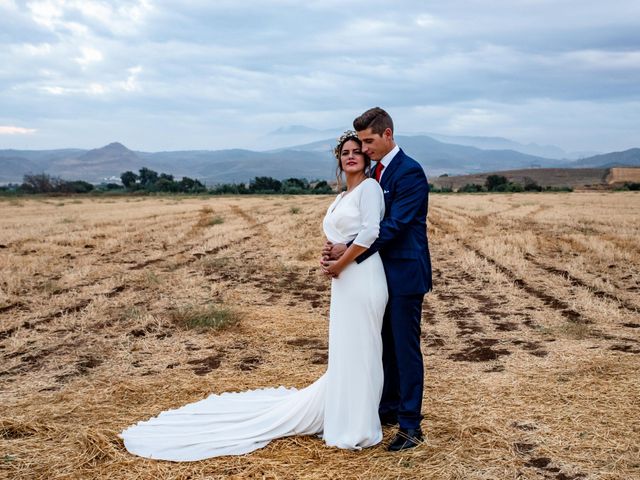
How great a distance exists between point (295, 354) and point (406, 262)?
3.12 meters

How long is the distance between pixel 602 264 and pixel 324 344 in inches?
333

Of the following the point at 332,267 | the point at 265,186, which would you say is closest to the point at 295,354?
the point at 332,267

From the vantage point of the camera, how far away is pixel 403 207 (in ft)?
15.4

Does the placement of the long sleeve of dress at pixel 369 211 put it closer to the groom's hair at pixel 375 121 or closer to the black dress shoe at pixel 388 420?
the groom's hair at pixel 375 121

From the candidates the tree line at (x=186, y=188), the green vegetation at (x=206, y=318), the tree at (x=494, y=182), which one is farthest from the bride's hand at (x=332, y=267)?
the tree at (x=494, y=182)

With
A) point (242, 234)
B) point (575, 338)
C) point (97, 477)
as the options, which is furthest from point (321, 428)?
point (242, 234)

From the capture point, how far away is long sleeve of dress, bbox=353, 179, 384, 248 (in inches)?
183

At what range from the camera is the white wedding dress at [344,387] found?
475 cm

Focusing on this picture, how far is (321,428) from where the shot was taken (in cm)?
509

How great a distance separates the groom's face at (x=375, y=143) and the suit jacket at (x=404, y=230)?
0.36ft

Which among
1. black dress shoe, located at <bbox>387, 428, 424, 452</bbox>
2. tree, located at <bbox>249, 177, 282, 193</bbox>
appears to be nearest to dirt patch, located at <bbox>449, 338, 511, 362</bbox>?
black dress shoe, located at <bbox>387, 428, 424, 452</bbox>

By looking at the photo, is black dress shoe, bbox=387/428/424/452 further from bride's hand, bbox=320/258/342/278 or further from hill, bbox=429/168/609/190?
hill, bbox=429/168/609/190

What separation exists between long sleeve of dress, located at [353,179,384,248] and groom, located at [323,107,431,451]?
0.20ft

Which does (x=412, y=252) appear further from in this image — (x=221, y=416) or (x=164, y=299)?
(x=164, y=299)
